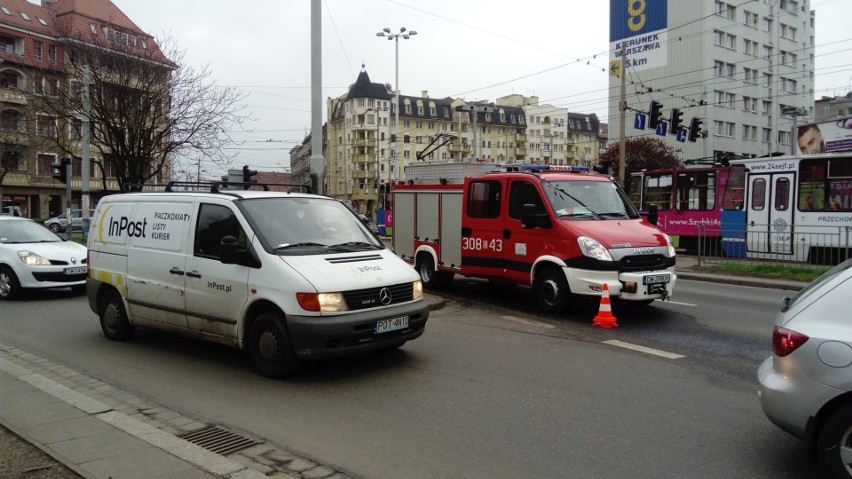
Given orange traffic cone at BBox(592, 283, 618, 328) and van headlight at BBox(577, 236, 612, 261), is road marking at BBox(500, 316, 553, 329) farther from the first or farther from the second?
van headlight at BBox(577, 236, 612, 261)

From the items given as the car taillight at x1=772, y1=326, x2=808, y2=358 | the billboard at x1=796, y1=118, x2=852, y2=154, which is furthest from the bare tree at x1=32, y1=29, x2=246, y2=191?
the billboard at x1=796, y1=118, x2=852, y2=154

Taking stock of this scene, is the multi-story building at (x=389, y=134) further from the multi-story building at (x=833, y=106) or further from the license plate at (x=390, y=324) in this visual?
the license plate at (x=390, y=324)

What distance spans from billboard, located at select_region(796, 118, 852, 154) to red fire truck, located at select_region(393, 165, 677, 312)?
30532 millimetres

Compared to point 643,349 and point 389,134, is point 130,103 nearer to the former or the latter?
point 643,349

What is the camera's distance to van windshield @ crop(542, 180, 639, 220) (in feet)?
32.6

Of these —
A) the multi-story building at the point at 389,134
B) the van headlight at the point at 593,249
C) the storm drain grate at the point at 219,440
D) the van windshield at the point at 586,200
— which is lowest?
the storm drain grate at the point at 219,440

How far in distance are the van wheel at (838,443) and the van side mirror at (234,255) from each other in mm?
4888

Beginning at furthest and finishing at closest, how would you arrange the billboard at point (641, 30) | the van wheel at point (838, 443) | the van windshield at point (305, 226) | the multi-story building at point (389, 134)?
the multi-story building at point (389, 134) → the billboard at point (641, 30) → the van windshield at point (305, 226) → the van wheel at point (838, 443)

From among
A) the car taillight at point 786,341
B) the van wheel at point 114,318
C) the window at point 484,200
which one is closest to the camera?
the car taillight at point 786,341

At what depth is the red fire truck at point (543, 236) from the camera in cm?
917

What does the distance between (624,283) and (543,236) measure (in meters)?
1.50

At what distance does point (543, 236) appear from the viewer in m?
9.93

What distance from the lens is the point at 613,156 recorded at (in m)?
49.5

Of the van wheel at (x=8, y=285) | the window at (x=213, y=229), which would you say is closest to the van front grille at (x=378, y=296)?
the window at (x=213, y=229)
